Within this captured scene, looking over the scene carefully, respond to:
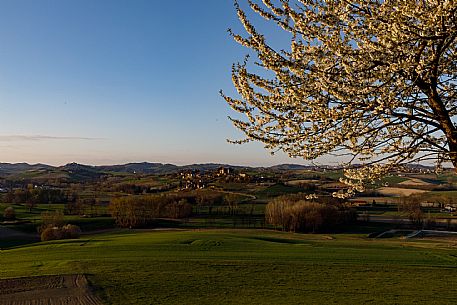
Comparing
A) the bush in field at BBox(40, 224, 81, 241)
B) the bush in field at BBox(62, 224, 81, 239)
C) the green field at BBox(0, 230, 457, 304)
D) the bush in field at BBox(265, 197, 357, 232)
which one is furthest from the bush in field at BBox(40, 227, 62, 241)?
the bush in field at BBox(265, 197, 357, 232)

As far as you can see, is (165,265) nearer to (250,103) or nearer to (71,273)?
(71,273)

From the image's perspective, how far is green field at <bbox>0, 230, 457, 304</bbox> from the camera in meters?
20.5

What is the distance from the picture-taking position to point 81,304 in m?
18.8

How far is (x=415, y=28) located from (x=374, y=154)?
8.99ft

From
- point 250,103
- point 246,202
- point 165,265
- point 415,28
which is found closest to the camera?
point 415,28

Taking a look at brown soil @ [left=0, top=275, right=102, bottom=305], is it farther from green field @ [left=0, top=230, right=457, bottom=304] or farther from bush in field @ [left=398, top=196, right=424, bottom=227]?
bush in field @ [left=398, top=196, right=424, bottom=227]

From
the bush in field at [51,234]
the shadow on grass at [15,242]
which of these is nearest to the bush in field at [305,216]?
the bush in field at [51,234]

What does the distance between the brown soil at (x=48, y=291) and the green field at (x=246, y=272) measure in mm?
824

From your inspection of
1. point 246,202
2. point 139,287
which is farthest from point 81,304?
point 246,202

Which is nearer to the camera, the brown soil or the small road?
the brown soil

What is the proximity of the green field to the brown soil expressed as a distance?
0.82 metres

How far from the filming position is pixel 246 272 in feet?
88.2

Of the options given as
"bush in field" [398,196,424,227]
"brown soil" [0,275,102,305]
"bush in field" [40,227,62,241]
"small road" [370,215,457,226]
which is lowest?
"bush in field" [40,227,62,241]

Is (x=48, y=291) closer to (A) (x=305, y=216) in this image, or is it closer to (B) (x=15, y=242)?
(B) (x=15, y=242)
